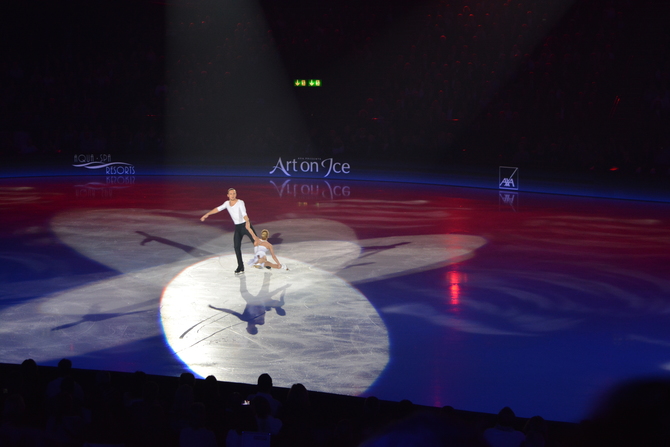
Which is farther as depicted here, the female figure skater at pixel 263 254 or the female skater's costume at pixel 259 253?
the female skater's costume at pixel 259 253

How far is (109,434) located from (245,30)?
3417 centimetres

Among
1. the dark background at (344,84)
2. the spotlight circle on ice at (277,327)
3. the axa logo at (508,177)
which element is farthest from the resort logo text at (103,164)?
the spotlight circle on ice at (277,327)

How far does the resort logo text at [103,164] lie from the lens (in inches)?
1233

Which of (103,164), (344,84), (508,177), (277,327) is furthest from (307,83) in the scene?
(277,327)

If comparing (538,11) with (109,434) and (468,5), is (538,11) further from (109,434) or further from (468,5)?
(109,434)

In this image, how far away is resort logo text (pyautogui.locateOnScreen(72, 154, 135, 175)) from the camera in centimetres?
3133

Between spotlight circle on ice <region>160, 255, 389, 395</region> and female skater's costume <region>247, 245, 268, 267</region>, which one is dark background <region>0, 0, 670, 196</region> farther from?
spotlight circle on ice <region>160, 255, 389, 395</region>

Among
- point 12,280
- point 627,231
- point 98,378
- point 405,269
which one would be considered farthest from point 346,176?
point 98,378

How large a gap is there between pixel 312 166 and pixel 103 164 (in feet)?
33.3

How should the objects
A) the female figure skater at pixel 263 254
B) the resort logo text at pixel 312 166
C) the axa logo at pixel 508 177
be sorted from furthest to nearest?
1. the resort logo text at pixel 312 166
2. the axa logo at pixel 508 177
3. the female figure skater at pixel 263 254

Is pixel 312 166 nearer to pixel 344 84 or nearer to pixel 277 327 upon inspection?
pixel 344 84

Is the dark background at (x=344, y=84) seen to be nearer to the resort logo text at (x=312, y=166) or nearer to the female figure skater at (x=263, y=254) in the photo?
the resort logo text at (x=312, y=166)

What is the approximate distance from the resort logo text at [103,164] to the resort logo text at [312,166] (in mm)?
7128

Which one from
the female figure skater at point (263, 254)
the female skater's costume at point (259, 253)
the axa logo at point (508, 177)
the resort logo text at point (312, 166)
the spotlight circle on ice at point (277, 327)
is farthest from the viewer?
the resort logo text at point (312, 166)
